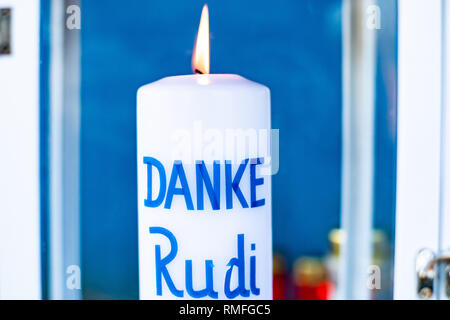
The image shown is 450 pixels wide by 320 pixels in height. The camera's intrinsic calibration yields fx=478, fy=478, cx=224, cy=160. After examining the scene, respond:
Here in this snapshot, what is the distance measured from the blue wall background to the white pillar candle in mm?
131

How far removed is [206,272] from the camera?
1.81 feet

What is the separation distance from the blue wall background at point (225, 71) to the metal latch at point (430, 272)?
0.14m

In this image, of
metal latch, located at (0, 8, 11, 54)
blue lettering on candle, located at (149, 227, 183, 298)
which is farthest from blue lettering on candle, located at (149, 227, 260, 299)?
metal latch, located at (0, 8, 11, 54)

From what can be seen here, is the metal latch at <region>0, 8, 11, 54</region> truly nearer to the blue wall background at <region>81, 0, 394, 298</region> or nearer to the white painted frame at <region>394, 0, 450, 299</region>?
the blue wall background at <region>81, 0, 394, 298</region>

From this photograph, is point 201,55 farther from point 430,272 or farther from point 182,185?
point 430,272

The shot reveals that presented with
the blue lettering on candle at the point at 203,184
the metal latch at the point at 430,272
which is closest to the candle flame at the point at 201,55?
the blue lettering on candle at the point at 203,184

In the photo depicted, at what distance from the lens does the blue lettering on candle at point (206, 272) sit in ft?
1.81

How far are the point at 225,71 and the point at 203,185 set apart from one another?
0.70 ft

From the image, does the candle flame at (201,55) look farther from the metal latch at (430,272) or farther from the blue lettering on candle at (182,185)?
the metal latch at (430,272)

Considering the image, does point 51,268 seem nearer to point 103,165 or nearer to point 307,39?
point 103,165

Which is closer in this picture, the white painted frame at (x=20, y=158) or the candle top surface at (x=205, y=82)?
the candle top surface at (x=205, y=82)

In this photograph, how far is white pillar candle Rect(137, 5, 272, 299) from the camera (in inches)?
21.0

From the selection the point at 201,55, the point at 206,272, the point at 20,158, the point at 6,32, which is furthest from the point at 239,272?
the point at 6,32

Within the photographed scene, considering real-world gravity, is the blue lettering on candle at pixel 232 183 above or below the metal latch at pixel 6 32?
below
